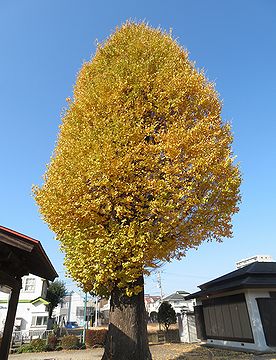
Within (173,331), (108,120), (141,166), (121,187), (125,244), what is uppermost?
(108,120)

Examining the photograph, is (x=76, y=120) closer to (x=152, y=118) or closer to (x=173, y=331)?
(x=152, y=118)

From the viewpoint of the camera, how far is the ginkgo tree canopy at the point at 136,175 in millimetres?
7789

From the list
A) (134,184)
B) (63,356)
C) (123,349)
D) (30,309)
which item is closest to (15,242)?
(134,184)

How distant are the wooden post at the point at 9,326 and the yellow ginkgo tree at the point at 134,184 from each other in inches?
64.8

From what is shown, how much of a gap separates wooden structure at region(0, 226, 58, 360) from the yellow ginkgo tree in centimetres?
111

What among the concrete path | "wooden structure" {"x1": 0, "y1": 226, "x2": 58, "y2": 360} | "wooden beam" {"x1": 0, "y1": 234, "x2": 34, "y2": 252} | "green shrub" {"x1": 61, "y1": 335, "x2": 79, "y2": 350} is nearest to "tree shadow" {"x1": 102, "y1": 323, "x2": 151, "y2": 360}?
"wooden structure" {"x1": 0, "y1": 226, "x2": 58, "y2": 360}

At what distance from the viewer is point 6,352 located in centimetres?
643

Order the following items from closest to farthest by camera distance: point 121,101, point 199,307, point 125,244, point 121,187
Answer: point 125,244, point 121,187, point 121,101, point 199,307

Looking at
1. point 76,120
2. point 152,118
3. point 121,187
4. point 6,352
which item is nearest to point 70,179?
point 121,187

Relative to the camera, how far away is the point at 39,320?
2797cm

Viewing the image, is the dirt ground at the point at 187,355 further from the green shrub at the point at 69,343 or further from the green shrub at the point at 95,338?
the green shrub at the point at 95,338

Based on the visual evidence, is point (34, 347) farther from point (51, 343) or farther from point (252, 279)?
point (252, 279)

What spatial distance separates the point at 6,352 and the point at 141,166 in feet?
20.3

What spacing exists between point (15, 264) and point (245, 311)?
37.1 ft
